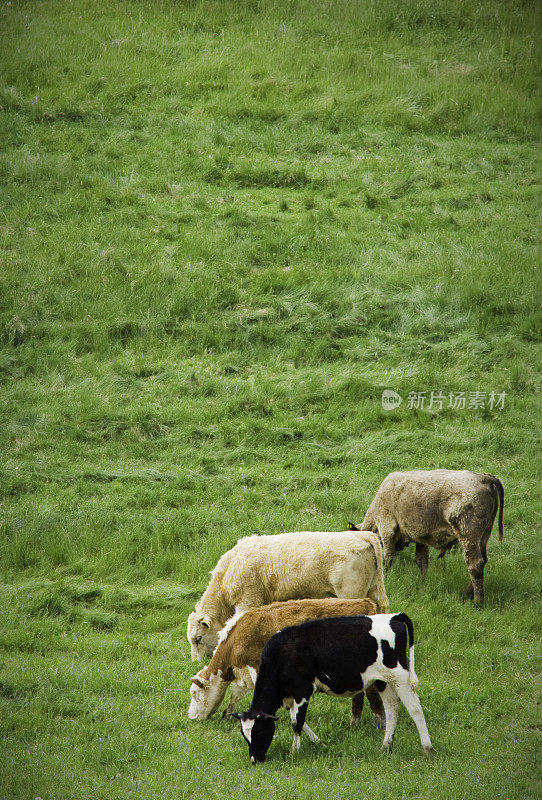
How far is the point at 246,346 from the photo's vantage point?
1883cm

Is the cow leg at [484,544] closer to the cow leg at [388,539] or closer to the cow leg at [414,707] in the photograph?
the cow leg at [388,539]

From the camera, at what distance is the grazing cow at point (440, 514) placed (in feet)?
37.1

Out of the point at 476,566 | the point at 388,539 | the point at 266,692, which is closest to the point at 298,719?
the point at 266,692

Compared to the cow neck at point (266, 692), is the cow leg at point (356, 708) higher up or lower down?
lower down

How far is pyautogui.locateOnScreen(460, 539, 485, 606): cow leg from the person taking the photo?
11250 mm

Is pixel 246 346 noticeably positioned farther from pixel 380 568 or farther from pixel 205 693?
pixel 205 693

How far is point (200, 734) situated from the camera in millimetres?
8836

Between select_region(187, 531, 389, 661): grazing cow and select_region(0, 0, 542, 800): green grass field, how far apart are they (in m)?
0.74

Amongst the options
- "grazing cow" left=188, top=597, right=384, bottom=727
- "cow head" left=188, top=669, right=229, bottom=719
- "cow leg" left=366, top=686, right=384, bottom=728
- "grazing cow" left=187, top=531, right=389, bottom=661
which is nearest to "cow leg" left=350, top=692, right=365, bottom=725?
"grazing cow" left=188, top=597, right=384, bottom=727

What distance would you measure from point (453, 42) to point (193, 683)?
26767 mm

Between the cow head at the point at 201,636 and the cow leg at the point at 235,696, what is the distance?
4.09ft

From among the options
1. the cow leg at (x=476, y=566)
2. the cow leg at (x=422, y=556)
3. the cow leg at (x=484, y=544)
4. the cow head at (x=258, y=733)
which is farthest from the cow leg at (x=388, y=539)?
the cow head at (x=258, y=733)

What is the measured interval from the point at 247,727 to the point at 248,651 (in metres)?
0.86

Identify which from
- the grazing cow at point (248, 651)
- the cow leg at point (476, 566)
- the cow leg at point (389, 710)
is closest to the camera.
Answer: the cow leg at point (389, 710)
